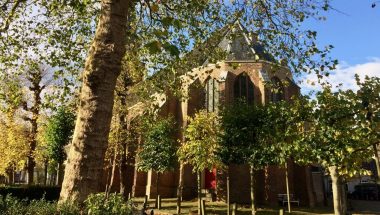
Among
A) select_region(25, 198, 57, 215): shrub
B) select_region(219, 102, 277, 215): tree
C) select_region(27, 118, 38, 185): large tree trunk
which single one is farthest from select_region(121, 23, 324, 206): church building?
select_region(25, 198, 57, 215): shrub

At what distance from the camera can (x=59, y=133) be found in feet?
113

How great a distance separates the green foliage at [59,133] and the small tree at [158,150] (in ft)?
31.2

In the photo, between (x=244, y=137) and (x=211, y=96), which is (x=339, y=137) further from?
(x=211, y=96)

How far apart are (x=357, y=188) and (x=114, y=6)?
44640mm

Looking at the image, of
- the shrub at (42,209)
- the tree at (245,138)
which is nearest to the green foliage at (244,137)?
the tree at (245,138)

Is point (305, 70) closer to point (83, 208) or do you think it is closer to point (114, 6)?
point (114, 6)

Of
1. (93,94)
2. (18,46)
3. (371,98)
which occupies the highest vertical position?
(18,46)

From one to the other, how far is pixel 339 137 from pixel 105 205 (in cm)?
778

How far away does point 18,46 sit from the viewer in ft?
41.6

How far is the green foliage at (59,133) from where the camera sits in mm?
34406

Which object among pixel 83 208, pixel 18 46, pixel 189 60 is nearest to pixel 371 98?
pixel 189 60

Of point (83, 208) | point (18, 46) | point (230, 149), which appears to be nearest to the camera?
point (83, 208)

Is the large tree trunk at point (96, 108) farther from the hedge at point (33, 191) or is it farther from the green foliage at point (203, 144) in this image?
the hedge at point (33, 191)

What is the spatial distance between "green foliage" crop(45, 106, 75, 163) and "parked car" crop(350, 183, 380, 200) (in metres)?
32.7
